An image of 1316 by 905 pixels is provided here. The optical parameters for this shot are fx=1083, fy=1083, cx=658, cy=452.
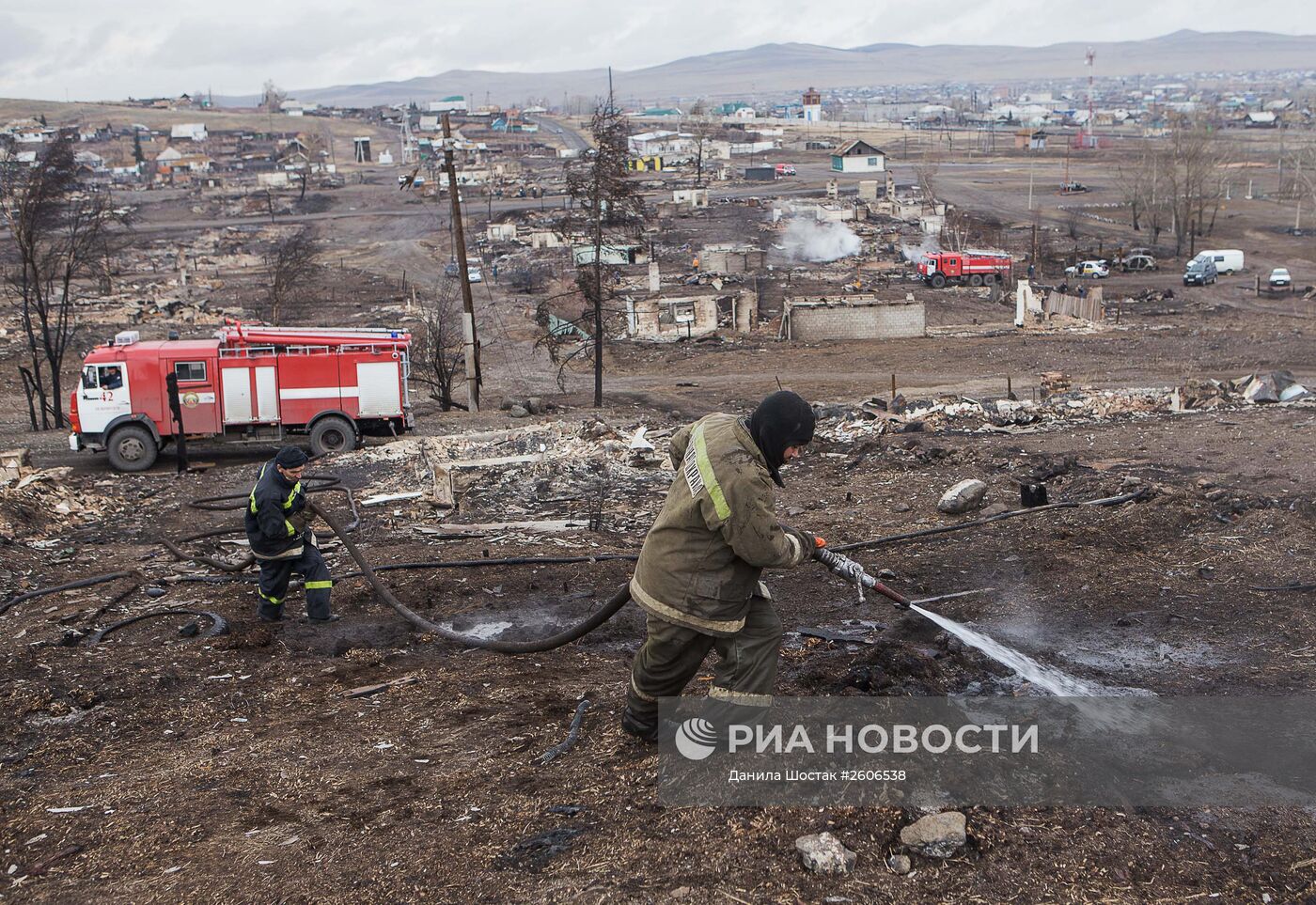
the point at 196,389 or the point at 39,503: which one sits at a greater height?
the point at 196,389

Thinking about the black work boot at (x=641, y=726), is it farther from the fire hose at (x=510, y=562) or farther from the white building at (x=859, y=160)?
the white building at (x=859, y=160)

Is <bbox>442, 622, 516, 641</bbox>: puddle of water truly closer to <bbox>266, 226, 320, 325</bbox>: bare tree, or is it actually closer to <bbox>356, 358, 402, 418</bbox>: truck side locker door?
<bbox>356, 358, 402, 418</bbox>: truck side locker door

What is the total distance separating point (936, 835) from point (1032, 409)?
16.2 m

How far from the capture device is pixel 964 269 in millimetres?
46906

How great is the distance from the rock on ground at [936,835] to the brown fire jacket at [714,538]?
3.92 ft

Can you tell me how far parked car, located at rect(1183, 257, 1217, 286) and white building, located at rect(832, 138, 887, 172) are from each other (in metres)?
55.2

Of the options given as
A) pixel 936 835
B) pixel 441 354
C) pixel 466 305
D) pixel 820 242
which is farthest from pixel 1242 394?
pixel 820 242

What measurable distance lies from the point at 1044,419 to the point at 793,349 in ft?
53.1

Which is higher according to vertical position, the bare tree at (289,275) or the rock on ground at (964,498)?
the bare tree at (289,275)

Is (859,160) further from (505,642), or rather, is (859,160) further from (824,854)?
(824,854)

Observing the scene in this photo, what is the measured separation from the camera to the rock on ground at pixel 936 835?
4328 mm

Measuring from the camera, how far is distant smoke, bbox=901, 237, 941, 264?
54.1m

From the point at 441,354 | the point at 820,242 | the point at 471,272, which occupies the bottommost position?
the point at 441,354

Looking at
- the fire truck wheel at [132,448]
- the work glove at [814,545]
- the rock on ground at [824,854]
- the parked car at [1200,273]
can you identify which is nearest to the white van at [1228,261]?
the parked car at [1200,273]
